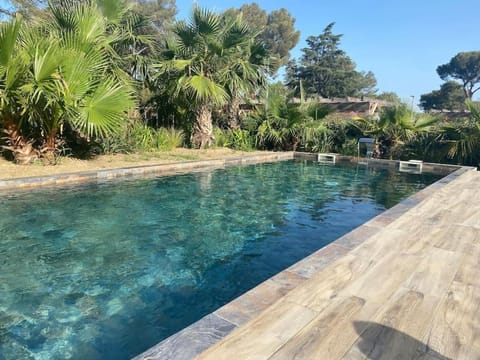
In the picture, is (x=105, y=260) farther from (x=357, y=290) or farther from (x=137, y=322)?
(x=357, y=290)

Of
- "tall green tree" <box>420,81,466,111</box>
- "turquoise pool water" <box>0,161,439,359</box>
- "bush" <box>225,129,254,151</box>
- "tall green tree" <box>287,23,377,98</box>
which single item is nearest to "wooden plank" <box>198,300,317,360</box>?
"turquoise pool water" <box>0,161,439,359</box>

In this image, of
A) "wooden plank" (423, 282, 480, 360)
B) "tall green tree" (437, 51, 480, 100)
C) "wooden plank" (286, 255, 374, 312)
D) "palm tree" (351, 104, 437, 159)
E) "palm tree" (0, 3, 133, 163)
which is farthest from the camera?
"tall green tree" (437, 51, 480, 100)

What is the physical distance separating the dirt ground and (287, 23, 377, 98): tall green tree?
26.8 meters

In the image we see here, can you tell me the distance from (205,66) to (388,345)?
1031 centimetres

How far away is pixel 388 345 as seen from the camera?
5.67 ft

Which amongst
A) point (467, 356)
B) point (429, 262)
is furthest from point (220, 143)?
point (467, 356)

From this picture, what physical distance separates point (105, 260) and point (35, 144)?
18.4 ft

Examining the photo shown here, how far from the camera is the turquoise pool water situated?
238 centimetres

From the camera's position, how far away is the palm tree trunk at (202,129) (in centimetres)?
1141

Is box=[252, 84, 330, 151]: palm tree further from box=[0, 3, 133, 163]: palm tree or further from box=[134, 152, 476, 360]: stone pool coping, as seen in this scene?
box=[134, 152, 476, 360]: stone pool coping

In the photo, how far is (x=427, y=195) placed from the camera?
518 centimetres

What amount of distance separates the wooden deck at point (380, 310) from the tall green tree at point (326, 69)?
34251mm

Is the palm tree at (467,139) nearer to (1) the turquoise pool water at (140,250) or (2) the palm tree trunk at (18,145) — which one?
(1) the turquoise pool water at (140,250)

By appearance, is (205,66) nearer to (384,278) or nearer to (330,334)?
(384,278)
